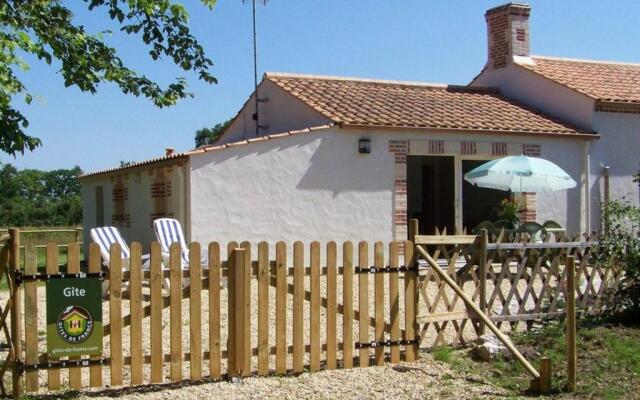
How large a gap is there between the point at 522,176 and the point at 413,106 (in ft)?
13.7

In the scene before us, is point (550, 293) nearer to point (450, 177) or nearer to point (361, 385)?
point (361, 385)

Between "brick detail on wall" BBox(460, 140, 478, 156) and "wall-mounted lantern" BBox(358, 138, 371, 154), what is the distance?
217 centimetres

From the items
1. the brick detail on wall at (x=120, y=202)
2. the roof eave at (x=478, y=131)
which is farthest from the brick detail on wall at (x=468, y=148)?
the brick detail on wall at (x=120, y=202)

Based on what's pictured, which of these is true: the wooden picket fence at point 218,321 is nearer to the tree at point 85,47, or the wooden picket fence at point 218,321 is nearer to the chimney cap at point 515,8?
the tree at point 85,47

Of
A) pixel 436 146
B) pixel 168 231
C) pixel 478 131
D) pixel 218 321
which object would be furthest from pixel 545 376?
pixel 478 131

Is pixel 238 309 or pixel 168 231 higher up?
pixel 168 231

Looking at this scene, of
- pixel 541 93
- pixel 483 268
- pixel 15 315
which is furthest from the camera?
pixel 541 93

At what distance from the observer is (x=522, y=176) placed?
13.7 meters

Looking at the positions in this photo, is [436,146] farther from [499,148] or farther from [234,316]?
[234,316]

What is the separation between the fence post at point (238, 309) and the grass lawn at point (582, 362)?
202 centimetres

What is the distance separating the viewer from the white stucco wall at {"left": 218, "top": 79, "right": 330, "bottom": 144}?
54.1ft

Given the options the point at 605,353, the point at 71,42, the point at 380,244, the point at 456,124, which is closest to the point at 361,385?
the point at 380,244

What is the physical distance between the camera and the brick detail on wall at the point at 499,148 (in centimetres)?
1625

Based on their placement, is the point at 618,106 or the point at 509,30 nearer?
the point at 618,106
